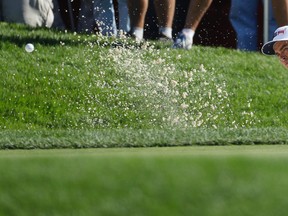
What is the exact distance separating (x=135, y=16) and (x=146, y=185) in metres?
6.28

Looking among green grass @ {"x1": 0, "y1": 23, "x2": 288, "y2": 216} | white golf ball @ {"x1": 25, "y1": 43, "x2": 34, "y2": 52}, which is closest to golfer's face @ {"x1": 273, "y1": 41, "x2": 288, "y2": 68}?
green grass @ {"x1": 0, "y1": 23, "x2": 288, "y2": 216}

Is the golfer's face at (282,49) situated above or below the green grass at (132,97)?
above

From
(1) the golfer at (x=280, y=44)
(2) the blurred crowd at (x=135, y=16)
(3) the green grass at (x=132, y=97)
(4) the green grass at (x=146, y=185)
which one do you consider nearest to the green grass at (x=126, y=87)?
(3) the green grass at (x=132, y=97)

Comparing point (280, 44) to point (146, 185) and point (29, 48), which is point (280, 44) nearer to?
point (29, 48)

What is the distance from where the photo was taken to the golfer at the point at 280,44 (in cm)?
593

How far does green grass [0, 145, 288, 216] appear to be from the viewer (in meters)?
2.66

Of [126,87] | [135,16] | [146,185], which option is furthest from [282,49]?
[146,185]

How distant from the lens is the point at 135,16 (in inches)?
350

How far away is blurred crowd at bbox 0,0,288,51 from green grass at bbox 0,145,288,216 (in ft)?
20.2

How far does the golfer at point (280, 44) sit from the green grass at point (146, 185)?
10.8 feet

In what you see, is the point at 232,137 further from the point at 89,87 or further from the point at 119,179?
the point at 119,179

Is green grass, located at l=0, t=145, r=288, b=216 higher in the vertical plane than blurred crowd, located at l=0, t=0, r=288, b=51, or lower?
higher

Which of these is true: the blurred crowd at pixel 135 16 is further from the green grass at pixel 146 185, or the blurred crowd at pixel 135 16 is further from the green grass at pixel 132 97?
the green grass at pixel 146 185

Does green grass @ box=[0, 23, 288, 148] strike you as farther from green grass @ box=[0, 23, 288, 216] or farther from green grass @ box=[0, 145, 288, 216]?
green grass @ box=[0, 145, 288, 216]
